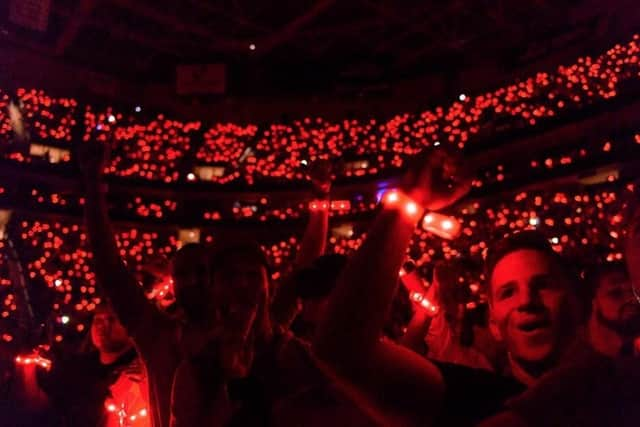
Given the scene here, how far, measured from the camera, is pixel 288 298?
104 inches

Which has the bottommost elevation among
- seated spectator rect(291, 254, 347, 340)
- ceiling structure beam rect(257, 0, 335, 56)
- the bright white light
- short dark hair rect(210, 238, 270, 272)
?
seated spectator rect(291, 254, 347, 340)

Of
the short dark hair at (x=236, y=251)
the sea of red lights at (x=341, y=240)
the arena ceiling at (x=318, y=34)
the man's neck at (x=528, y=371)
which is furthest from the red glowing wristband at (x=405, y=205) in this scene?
the arena ceiling at (x=318, y=34)

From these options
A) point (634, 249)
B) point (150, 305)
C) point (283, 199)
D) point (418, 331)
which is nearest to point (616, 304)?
point (418, 331)

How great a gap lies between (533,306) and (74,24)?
16083mm

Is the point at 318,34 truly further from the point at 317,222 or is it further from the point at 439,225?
the point at 439,225

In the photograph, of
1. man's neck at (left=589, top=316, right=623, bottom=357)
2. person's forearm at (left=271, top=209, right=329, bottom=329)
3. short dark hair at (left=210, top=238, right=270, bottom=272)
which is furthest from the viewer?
person's forearm at (left=271, top=209, right=329, bottom=329)

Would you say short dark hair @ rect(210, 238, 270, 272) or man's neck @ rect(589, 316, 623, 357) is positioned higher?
short dark hair @ rect(210, 238, 270, 272)

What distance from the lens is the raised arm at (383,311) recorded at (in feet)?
4.33

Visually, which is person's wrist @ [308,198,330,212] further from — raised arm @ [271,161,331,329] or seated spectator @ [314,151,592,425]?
seated spectator @ [314,151,592,425]

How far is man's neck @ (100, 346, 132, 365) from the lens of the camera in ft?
12.0

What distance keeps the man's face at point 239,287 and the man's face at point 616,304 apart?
163 centimetres

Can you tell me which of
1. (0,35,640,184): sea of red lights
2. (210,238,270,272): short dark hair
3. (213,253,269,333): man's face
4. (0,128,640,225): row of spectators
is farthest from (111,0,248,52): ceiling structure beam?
(213,253,269,333): man's face

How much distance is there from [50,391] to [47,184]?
1833 cm

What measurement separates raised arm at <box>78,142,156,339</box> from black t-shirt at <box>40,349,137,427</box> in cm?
126
